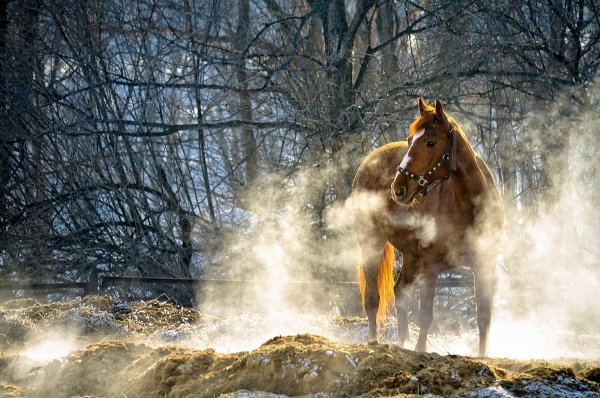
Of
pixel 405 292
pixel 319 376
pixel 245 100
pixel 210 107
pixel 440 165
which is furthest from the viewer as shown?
pixel 245 100

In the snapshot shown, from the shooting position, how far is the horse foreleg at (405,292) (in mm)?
6984

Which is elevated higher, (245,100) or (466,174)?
(245,100)

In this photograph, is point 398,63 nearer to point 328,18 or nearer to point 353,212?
point 328,18

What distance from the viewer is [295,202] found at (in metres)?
14.3

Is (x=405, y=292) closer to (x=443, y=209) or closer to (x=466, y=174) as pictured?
(x=443, y=209)

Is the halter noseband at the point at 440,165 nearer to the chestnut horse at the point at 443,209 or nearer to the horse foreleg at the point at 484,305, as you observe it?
the chestnut horse at the point at 443,209

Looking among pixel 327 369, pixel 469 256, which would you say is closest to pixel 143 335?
pixel 469 256

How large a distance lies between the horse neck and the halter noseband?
0.23ft

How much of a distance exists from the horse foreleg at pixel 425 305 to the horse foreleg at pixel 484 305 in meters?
0.41

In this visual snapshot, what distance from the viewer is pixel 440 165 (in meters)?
5.86

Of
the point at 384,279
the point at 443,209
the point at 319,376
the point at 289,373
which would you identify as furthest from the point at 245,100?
the point at 319,376

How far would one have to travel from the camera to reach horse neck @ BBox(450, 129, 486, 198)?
600 cm

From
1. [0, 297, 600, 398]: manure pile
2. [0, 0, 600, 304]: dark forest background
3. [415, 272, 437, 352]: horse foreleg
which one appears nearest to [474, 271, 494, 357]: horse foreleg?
[415, 272, 437, 352]: horse foreleg

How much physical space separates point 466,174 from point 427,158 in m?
0.45
